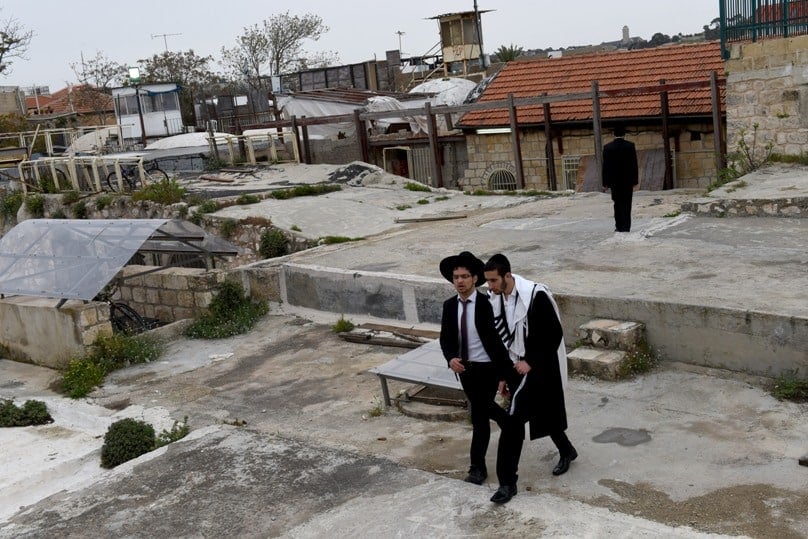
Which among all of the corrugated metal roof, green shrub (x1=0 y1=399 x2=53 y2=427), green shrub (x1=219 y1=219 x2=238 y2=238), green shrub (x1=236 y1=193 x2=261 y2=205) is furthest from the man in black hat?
the corrugated metal roof

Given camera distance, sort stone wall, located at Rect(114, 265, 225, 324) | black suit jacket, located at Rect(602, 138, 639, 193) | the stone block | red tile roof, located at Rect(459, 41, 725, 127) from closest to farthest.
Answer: black suit jacket, located at Rect(602, 138, 639, 193) < stone wall, located at Rect(114, 265, 225, 324) < the stone block < red tile roof, located at Rect(459, 41, 725, 127)

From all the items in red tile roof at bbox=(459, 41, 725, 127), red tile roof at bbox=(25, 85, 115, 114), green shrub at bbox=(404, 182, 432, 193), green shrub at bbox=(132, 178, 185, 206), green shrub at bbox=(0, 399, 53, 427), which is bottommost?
green shrub at bbox=(0, 399, 53, 427)

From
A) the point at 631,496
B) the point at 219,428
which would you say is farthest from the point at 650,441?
the point at 219,428

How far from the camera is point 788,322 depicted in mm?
7266

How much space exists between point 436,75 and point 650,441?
45131 millimetres

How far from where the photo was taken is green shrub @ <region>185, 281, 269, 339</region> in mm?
11180

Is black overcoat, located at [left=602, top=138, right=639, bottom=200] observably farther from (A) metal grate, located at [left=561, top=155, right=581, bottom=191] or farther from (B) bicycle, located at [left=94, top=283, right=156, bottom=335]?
(A) metal grate, located at [left=561, top=155, right=581, bottom=191]

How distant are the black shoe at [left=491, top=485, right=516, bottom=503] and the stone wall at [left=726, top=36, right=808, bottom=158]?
10381 mm

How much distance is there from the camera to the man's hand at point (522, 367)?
5.72 meters

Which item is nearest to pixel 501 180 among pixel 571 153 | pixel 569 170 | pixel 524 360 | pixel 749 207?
pixel 569 170

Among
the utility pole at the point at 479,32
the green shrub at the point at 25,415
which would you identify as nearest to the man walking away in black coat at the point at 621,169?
the green shrub at the point at 25,415

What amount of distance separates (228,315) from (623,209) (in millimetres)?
5192

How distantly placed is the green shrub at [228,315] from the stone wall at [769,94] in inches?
324

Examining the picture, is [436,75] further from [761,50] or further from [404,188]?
[761,50]
